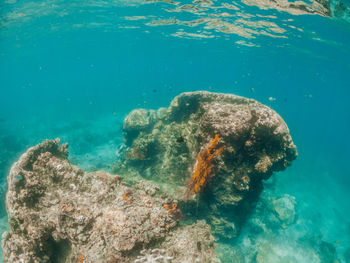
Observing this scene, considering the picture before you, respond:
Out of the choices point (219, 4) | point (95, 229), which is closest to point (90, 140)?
point (219, 4)

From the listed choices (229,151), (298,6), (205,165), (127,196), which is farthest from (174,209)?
(298,6)

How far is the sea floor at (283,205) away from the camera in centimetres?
1259

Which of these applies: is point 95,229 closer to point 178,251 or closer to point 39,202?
point 178,251

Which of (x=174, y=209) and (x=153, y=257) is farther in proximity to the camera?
(x=174, y=209)

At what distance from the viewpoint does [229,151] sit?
6375 mm

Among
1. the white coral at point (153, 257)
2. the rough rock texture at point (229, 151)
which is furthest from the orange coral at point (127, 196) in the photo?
the rough rock texture at point (229, 151)

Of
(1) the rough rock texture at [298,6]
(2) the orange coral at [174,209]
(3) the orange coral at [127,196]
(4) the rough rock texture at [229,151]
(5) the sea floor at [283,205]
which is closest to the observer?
(3) the orange coral at [127,196]

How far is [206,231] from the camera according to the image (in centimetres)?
427

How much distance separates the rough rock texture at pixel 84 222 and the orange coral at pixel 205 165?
1765 mm

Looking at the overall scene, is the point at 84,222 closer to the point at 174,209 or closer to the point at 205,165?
the point at 174,209

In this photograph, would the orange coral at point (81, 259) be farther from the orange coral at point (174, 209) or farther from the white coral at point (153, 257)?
the orange coral at point (174, 209)

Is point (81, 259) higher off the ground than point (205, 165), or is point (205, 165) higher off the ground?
point (81, 259)

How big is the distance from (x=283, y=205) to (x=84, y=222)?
1558 centimetres

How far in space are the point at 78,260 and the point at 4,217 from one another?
1381 cm
